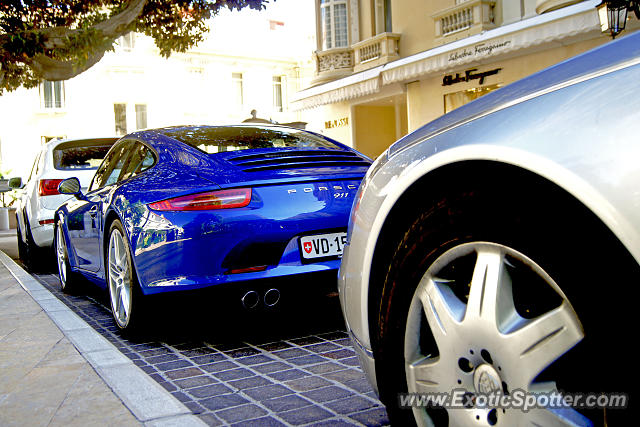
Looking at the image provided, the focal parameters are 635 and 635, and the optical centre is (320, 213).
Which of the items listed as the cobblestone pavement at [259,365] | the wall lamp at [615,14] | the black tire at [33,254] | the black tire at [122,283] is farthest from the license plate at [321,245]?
the wall lamp at [615,14]

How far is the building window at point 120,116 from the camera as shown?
35625mm

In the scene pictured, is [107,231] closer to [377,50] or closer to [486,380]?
[486,380]

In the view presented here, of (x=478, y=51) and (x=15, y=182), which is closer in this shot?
(x=15, y=182)

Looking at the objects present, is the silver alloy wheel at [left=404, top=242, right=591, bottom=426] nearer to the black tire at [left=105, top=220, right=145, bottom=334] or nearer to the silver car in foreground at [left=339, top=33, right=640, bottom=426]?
the silver car in foreground at [left=339, top=33, right=640, bottom=426]

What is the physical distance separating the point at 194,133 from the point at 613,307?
12.1 ft

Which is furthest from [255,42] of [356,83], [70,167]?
[70,167]

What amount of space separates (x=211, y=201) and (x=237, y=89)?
37196 mm

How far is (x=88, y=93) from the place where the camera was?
34.4m

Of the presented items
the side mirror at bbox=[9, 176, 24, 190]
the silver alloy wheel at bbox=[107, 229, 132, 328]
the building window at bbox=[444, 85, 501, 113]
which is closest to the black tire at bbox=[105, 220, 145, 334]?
the silver alloy wheel at bbox=[107, 229, 132, 328]

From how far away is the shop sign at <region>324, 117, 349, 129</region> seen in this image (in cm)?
2119

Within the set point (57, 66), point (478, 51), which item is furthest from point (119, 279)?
point (478, 51)

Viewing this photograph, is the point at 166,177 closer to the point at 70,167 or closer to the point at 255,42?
the point at 70,167

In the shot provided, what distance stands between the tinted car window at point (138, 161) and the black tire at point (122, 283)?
16.7 inches

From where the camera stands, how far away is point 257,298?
3.70m
